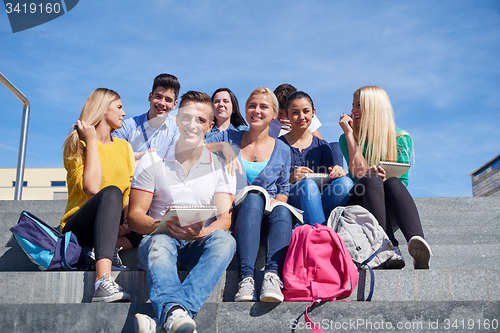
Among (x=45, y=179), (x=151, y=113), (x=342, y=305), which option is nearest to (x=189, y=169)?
(x=342, y=305)

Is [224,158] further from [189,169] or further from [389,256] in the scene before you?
[389,256]

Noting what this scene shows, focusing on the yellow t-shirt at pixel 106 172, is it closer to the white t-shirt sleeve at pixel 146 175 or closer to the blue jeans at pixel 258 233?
the white t-shirt sleeve at pixel 146 175

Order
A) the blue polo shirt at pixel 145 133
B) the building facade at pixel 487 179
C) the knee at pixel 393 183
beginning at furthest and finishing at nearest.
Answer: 1. the building facade at pixel 487 179
2. the blue polo shirt at pixel 145 133
3. the knee at pixel 393 183

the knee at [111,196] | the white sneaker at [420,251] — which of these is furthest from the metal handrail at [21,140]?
the white sneaker at [420,251]

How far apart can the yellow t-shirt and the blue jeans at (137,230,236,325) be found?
64 cm

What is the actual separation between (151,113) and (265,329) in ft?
8.84

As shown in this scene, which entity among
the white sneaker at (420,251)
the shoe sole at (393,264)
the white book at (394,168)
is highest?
the white book at (394,168)

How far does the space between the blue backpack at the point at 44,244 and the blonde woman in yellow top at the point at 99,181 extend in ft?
0.49

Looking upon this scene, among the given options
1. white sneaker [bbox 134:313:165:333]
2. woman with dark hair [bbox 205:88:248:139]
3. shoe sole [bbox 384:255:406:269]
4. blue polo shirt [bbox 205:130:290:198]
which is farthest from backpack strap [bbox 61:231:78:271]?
woman with dark hair [bbox 205:88:248:139]

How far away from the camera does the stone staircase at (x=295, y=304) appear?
194 centimetres

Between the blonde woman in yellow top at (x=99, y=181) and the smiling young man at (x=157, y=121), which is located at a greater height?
the smiling young man at (x=157, y=121)

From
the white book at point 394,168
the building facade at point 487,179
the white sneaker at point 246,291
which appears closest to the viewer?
the white sneaker at point 246,291

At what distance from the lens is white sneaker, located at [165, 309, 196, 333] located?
1.75 metres

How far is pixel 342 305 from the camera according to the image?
2004 mm
